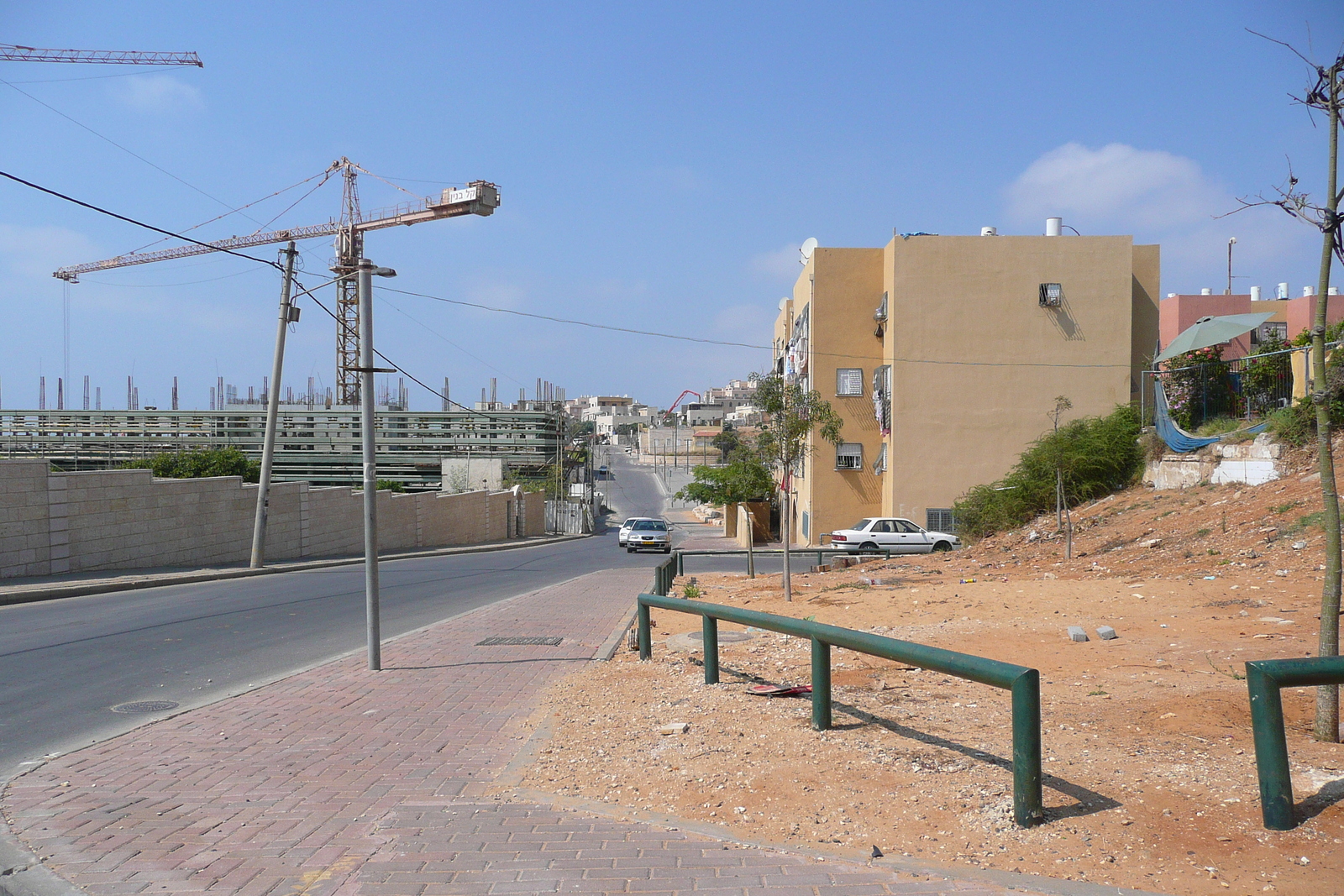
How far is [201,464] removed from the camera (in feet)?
169

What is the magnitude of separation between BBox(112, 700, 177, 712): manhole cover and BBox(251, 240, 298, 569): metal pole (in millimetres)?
16629

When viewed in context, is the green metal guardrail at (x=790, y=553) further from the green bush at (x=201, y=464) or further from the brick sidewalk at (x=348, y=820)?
the green bush at (x=201, y=464)

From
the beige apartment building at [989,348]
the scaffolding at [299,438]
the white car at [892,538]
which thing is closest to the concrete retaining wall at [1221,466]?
the white car at [892,538]

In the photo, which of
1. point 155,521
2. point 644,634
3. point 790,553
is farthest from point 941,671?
point 155,521

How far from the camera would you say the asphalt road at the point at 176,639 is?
7.80 m

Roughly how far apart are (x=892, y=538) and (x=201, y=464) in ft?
130

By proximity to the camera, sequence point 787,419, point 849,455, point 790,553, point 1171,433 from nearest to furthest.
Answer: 1. point 787,419
2. point 1171,433
3. point 790,553
4. point 849,455

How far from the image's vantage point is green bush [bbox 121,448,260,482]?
49.9 metres

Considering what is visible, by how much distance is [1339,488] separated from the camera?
49.4 feet

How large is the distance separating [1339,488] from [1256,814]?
13.5 m

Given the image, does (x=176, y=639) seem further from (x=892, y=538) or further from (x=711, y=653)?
(x=892, y=538)

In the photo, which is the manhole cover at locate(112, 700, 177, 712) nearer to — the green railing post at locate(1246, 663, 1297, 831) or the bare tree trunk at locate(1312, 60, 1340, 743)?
the green railing post at locate(1246, 663, 1297, 831)

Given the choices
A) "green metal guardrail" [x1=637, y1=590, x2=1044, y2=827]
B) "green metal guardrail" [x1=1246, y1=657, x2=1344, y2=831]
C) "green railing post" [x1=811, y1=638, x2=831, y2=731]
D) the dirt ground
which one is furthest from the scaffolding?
"green metal guardrail" [x1=1246, y1=657, x2=1344, y2=831]

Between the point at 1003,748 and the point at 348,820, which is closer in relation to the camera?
the point at 348,820
